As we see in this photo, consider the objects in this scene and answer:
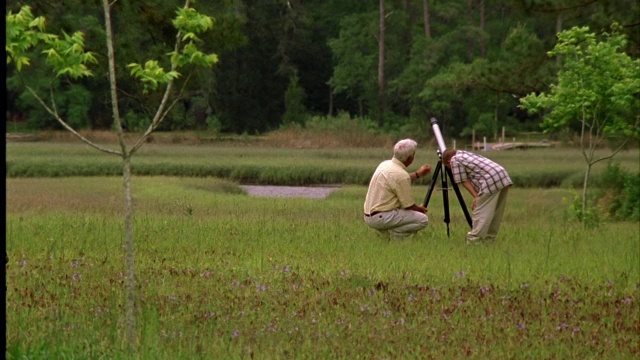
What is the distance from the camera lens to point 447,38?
64750mm

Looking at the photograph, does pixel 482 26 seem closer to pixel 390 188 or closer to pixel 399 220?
pixel 399 220

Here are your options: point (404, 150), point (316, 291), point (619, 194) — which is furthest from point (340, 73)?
point (316, 291)

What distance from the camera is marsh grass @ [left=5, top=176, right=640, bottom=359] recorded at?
→ 989 cm

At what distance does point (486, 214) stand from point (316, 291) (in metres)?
4.97

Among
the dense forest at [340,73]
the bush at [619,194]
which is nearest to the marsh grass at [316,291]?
the bush at [619,194]

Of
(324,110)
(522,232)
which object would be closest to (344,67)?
(324,110)

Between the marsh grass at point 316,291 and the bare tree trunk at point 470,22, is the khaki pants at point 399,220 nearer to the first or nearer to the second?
the marsh grass at point 316,291

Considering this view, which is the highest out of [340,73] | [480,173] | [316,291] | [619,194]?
[340,73]

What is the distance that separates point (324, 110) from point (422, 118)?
52.9 ft

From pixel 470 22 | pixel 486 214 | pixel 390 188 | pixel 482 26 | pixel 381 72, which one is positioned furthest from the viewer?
pixel 482 26

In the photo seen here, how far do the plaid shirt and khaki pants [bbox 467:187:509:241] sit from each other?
0.15 m

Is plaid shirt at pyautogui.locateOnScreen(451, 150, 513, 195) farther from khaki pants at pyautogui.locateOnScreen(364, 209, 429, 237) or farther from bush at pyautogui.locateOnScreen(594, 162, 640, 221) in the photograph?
bush at pyautogui.locateOnScreen(594, 162, 640, 221)

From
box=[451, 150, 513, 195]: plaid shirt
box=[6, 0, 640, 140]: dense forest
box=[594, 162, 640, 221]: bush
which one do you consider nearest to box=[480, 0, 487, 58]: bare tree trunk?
box=[6, 0, 640, 140]: dense forest

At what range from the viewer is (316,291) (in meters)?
12.3
